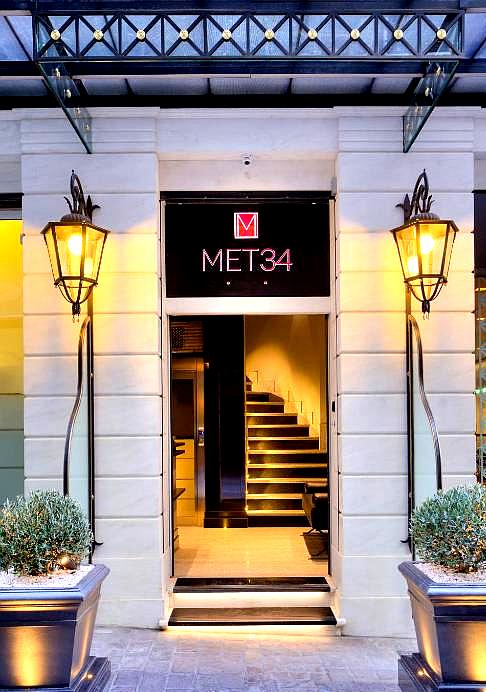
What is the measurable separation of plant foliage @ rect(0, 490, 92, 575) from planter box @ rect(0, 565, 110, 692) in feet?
0.62

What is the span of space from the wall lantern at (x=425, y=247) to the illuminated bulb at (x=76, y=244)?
2448 mm

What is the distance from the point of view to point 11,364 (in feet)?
21.9

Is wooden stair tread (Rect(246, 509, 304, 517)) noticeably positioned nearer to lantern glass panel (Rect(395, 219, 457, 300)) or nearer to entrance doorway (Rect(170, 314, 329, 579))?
entrance doorway (Rect(170, 314, 329, 579))

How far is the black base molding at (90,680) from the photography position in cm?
378

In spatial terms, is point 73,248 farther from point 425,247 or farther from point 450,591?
point 450,591

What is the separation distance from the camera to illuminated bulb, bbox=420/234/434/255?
17.7 ft

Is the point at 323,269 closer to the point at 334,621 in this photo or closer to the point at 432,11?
the point at 432,11

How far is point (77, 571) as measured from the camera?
4.10m

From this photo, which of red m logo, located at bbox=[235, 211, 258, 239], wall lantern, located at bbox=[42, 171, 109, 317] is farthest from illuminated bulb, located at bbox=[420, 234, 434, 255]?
wall lantern, located at bbox=[42, 171, 109, 317]

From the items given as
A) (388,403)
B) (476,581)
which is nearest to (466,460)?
(388,403)

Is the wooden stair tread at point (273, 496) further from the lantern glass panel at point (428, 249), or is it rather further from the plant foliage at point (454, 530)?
the plant foliage at point (454, 530)

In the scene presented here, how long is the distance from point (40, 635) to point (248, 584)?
10.2 feet

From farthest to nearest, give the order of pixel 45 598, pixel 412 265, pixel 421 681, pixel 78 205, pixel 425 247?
pixel 78 205 < pixel 412 265 < pixel 425 247 < pixel 421 681 < pixel 45 598

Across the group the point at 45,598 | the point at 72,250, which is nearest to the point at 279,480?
the point at 72,250
